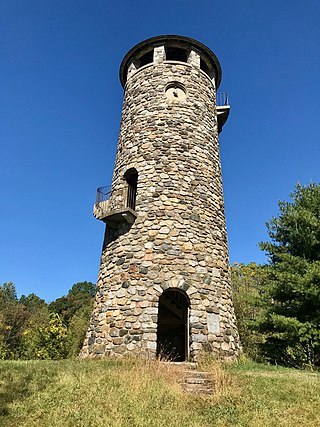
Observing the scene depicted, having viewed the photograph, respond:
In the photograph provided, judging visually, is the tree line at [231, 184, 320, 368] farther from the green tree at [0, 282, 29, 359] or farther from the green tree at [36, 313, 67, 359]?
the green tree at [0, 282, 29, 359]

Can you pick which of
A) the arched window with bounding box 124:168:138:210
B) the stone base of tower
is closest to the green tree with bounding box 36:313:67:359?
the stone base of tower

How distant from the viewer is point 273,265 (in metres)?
13.1

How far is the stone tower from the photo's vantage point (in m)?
8.39

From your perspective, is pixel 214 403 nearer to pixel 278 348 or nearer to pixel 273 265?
pixel 278 348

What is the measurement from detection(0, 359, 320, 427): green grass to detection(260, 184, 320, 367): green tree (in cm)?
467

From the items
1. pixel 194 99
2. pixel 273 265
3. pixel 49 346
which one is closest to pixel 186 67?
pixel 194 99

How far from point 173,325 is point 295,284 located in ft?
17.4

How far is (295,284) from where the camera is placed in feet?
36.0

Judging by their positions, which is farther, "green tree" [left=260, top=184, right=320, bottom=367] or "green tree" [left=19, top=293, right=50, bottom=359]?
"green tree" [left=19, top=293, right=50, bottom=359]

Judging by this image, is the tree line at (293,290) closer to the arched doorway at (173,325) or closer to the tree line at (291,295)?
the tree line at (291,295)

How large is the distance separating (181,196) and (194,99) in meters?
4.21

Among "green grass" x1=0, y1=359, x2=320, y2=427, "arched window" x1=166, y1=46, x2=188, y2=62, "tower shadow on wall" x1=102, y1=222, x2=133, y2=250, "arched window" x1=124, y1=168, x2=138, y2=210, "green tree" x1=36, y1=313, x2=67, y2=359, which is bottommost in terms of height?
"green grass" x1=0, y1=359, x2=320, y2=427

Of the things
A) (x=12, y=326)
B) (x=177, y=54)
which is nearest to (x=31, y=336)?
(x=12, y=326)

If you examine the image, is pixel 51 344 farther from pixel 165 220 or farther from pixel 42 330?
pixel 165 220
